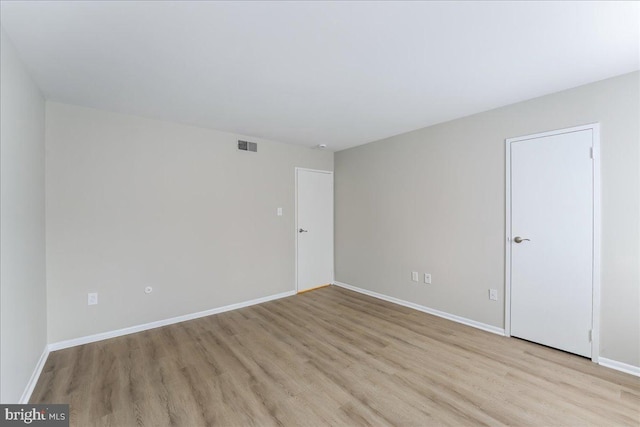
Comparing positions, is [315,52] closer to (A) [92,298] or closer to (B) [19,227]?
(B) [19,227]

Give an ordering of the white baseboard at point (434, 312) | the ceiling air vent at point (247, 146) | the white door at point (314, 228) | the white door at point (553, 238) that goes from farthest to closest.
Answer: the white door at point (314, 228), the ceiling air vent at point (247, 146), the white baseboard at point (434, 312), the white door at point (553, 238)

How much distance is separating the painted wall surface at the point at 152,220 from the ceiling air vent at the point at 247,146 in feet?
0.19

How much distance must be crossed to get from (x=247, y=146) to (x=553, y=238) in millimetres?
3664

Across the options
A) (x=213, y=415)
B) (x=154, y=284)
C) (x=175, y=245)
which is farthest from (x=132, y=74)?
(x=213, y=415)

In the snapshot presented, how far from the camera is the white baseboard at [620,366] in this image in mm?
2092

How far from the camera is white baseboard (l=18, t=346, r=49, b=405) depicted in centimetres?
180

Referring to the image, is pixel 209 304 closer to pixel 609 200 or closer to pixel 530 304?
pixel 530 304

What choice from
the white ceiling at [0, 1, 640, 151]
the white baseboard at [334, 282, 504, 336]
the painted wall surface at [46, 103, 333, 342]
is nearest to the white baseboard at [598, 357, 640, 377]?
the white baseboard at [334, 282, 504, 336]

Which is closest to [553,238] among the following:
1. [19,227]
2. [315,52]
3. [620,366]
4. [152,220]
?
[620,366]

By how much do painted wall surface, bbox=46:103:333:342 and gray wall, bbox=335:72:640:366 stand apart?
4.39 ft

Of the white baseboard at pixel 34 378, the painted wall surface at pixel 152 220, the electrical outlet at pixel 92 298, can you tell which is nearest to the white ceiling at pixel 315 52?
the painted wall surface at pixel 152 220

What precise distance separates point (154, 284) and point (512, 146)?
13.7ft

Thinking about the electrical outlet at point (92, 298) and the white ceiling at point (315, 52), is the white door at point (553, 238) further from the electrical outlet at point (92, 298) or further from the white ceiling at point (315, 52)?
the electrical outlet at point (92, 298)

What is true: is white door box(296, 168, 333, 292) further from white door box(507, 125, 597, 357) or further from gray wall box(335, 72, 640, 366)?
white door box(507, 125, 597, 357)
